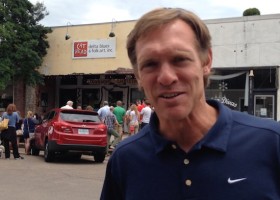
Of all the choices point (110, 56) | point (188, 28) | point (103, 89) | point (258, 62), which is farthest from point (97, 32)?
point (188, 28)

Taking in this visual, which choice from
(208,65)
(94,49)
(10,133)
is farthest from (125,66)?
(208,65)

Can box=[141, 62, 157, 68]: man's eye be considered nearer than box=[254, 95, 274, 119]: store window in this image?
Yes

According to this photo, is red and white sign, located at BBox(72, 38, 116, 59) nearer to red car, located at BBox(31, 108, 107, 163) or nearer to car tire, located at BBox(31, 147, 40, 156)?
car tire, located at BBox(31, 147, 40, 156)

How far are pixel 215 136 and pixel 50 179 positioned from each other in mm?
9481

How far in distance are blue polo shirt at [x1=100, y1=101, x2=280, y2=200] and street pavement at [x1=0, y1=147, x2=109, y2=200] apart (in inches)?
272

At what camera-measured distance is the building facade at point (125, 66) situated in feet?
68.9

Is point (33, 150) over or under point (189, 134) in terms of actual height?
under

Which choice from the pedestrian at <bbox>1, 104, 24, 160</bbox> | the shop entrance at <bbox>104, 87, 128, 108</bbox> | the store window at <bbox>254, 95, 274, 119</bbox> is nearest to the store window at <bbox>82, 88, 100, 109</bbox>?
the shop entrance at <bbox>104, 87, 128, 108</bbox>

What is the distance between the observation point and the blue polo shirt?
1812 mm

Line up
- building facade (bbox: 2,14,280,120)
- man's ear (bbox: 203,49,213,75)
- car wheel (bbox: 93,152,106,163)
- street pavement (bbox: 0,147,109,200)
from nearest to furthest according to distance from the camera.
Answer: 1. man's ear (bbox: 203,49,213,75)
2. street pavement (bbox: 0,147,109,200)
3. car wheel (bbox: 93,152,106,163)
4. building facade (bbox: 2,14,280,120)

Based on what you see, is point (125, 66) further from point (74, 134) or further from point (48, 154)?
point (48, 154)

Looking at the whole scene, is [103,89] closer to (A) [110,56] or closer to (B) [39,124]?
(A) [110,56]

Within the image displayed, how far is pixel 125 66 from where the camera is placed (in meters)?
24.3

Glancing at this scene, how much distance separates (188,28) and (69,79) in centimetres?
2679
